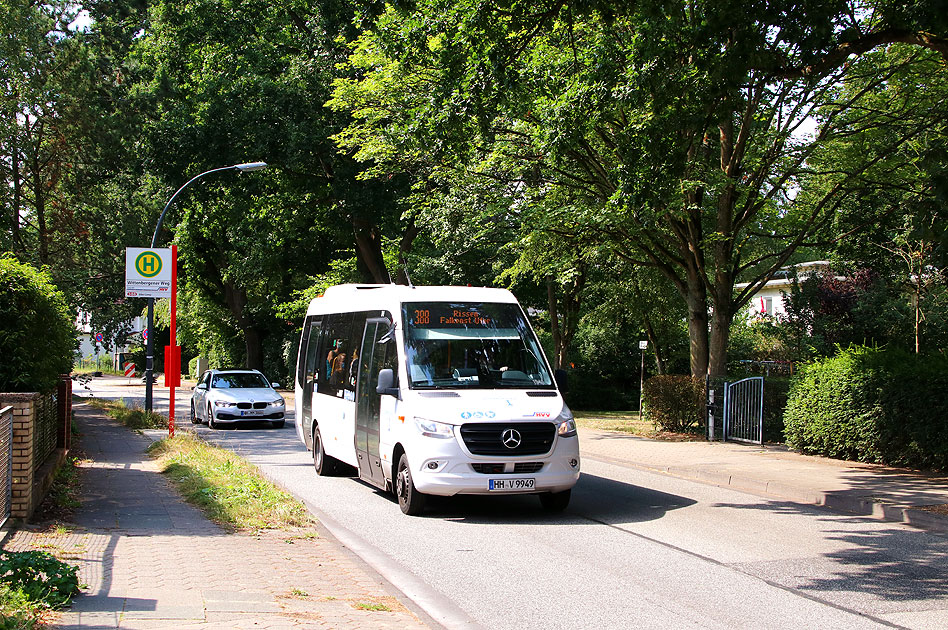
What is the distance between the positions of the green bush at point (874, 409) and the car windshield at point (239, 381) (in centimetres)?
1475

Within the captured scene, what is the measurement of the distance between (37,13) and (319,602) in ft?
73.4

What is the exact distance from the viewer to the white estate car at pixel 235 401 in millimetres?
23453

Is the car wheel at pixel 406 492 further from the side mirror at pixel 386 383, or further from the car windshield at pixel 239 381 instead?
the car windshield at pixel 239 381

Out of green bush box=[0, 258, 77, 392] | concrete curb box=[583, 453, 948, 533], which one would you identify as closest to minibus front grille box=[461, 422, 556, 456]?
concrete curb box=[583, 453, 948, 533]

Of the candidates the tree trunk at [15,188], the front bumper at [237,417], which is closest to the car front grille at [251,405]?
the front bumper at [237,417]

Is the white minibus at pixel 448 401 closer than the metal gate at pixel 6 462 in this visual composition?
No

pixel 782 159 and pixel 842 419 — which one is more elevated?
pixel 782 159

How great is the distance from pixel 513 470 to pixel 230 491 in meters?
3.46

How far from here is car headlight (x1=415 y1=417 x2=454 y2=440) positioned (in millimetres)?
9906

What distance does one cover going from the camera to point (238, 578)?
22.2ft

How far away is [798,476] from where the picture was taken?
13.5 metres

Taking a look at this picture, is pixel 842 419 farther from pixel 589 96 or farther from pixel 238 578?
pixel 238 578

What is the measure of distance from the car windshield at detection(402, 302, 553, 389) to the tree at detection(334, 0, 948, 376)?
2.39 meters

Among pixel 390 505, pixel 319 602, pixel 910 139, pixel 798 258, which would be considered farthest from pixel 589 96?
pixel 798 258
